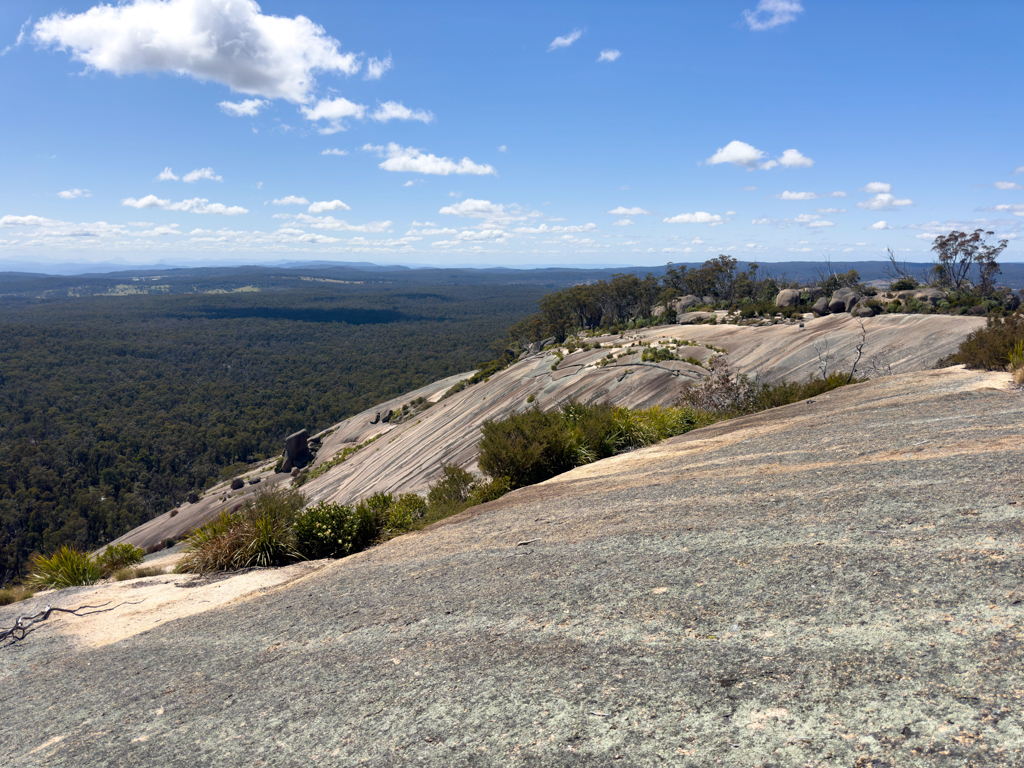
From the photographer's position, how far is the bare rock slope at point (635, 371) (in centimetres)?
2323

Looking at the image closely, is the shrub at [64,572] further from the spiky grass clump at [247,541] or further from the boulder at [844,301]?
the boulder at [844,301]

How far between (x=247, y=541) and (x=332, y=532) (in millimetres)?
1460

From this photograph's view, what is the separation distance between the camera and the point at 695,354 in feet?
101

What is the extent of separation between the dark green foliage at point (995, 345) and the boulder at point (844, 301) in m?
26.8

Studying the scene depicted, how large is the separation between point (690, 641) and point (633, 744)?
115 cm

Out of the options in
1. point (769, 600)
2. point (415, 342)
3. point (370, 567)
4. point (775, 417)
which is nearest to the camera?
point (769, 600)

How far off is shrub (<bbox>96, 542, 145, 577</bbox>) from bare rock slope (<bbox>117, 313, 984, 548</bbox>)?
43.3 ft

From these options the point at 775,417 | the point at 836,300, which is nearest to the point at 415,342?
the point at 836,300

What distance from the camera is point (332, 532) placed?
10023 millimetres

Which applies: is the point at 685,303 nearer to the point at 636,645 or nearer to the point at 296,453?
the point at 296,453

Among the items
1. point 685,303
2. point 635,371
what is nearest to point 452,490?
point 635,371

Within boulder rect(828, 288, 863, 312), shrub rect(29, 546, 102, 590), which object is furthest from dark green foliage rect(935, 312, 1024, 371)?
boulder rect(828, 288, 863, 312)

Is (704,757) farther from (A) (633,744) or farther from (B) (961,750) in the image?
(B) (961,750)

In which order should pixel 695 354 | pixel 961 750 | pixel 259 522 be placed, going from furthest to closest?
1. pixel 695 354
2. pixel 259 522
3. pixel 961 750
